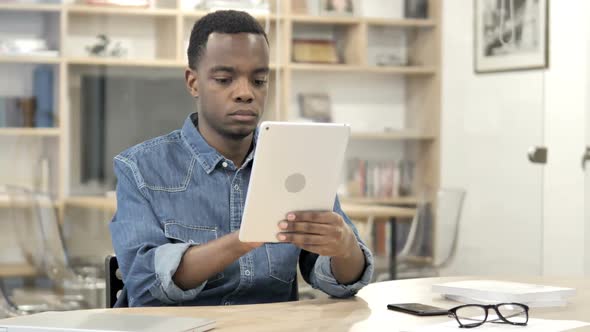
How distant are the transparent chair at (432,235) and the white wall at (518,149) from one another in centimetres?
5

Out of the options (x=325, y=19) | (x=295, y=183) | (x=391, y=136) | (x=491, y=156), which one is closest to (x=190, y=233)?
(x=295, y=183)

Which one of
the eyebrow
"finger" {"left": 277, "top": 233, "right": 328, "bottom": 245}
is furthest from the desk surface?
the eyebrow

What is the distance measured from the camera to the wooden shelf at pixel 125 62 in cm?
379

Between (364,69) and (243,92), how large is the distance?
7.86 ft

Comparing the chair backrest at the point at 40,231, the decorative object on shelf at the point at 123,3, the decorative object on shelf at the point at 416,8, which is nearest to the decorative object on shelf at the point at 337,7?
the decorative object on shelf at the point at 416,8

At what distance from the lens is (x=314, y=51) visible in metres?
4.19

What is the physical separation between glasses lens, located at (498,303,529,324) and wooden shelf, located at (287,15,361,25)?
2.50m

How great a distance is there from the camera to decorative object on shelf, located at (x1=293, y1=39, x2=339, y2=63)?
4.16 meters

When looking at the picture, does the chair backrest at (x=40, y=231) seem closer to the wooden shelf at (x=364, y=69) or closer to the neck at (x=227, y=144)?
the wooden shelf at (x=364, y=69)

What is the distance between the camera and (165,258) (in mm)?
1788

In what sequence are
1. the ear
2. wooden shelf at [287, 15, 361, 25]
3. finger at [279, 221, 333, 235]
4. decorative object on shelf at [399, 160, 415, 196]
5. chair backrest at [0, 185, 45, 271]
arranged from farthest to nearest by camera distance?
1. decorative object on shelf at [399, 160, 415, 196]
2. wooden shelf at [287, 15, 361, 25]
3. chair backrest at [0, 185, 45, 271]
4. the ear
5. finger at [279, 221, 333, 235]

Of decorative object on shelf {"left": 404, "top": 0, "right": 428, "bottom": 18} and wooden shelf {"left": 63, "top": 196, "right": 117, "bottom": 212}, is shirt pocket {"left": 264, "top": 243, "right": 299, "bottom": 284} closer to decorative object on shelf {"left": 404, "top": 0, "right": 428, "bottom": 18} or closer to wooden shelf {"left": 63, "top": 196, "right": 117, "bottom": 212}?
wooden shelf {"left": 63, "top": 196, "right": 117, "bottom": 212}

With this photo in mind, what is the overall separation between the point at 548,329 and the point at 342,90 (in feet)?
9.12

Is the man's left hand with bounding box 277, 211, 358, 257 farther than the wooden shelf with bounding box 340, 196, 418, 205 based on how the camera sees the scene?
No
